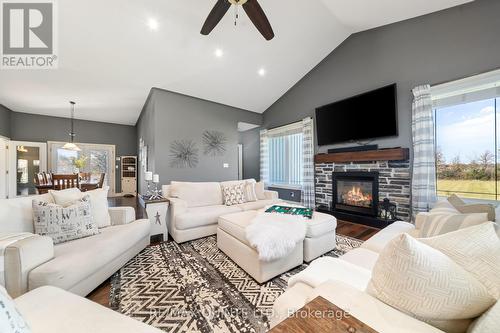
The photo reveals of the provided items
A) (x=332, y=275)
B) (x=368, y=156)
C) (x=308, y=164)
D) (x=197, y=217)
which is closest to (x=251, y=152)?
(x=308, y=164)

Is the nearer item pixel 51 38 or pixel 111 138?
pixel 51 38

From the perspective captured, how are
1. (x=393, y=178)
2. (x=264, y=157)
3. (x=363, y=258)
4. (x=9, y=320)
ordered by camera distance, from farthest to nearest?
1. (x=264, y=157)
2. (x=393, y=178)
3. (x=363, y=258)
4. (x=9, y=320)

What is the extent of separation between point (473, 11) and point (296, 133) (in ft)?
10.6

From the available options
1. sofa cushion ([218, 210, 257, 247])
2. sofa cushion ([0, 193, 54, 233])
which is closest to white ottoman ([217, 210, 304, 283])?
sofa cushion ([218, 210, 257, 247])

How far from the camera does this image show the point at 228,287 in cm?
167

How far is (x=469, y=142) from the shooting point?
8.60ft

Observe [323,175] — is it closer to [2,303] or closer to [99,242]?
[99,242]

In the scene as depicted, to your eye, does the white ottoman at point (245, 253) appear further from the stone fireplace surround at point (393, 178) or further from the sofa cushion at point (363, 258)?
the stone fireplace surround at point (393, 178)

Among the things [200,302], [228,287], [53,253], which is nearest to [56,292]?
[53,253]

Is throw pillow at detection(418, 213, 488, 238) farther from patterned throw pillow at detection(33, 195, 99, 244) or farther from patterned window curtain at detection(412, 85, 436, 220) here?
patterned throw pillow at detection(33, 195, 99, 244)

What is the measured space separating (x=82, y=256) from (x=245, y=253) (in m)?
1.33

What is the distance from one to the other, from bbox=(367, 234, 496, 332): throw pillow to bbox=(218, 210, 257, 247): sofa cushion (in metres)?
1.41

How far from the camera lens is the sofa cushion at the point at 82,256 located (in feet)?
4.07

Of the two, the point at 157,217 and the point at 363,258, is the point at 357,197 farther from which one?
the point at 157,217
